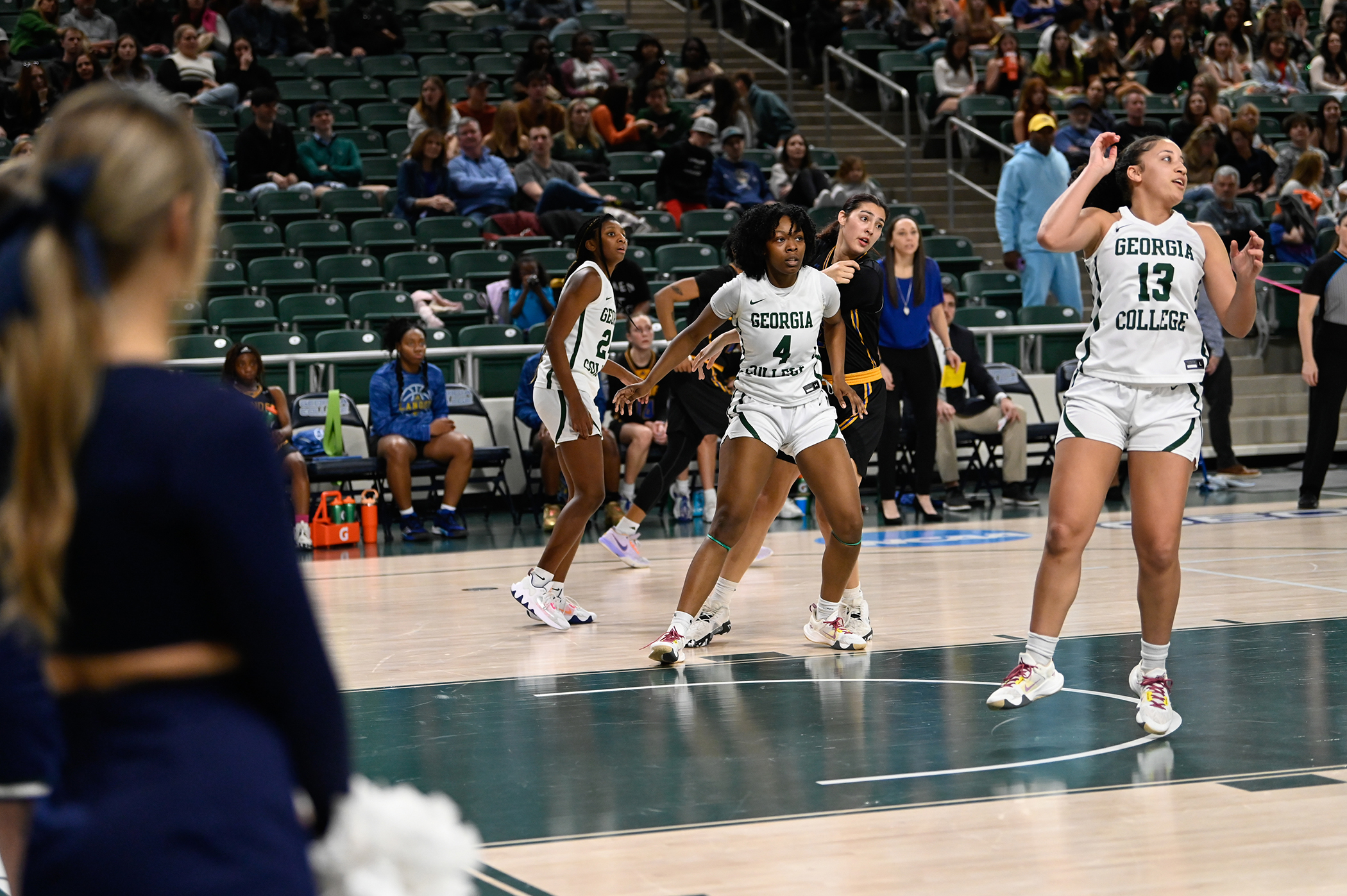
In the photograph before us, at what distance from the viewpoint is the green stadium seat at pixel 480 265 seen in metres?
13.3

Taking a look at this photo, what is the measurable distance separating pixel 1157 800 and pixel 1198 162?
514 inches

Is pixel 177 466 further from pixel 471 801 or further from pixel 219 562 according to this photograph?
pixel 471 801

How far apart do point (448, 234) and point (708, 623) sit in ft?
25.8

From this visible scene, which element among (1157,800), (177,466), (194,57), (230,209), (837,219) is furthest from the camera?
(194,57)

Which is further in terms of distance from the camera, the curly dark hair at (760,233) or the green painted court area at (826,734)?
the curly dark hair at (760,233)

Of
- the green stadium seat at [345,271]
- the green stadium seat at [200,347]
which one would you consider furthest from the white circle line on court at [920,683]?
the green stadium seat at [345,271]

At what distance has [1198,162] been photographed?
52.0 ft

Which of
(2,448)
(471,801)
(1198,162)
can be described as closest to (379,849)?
(2,448)

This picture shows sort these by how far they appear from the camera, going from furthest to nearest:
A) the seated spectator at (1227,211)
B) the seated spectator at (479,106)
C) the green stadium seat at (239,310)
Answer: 1. the seated spectator at (479,106)
2. the seated spectator at (1227,211)
3. the green stadium seat at (239,310)

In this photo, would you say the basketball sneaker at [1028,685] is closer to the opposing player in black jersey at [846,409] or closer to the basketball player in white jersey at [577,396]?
the opposing player in black jersey at [846,409]

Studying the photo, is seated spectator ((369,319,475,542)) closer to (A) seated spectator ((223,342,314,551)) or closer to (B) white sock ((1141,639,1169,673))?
(A) seated spectator ((223,342,314,551))

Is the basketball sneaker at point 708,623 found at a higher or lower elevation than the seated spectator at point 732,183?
lower

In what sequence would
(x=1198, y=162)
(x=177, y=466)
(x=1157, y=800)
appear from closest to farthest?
(x=177, y=466)
(x=1157, y=800)
(x=1198, y=162)

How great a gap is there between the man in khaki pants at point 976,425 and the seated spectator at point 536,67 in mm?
5397
